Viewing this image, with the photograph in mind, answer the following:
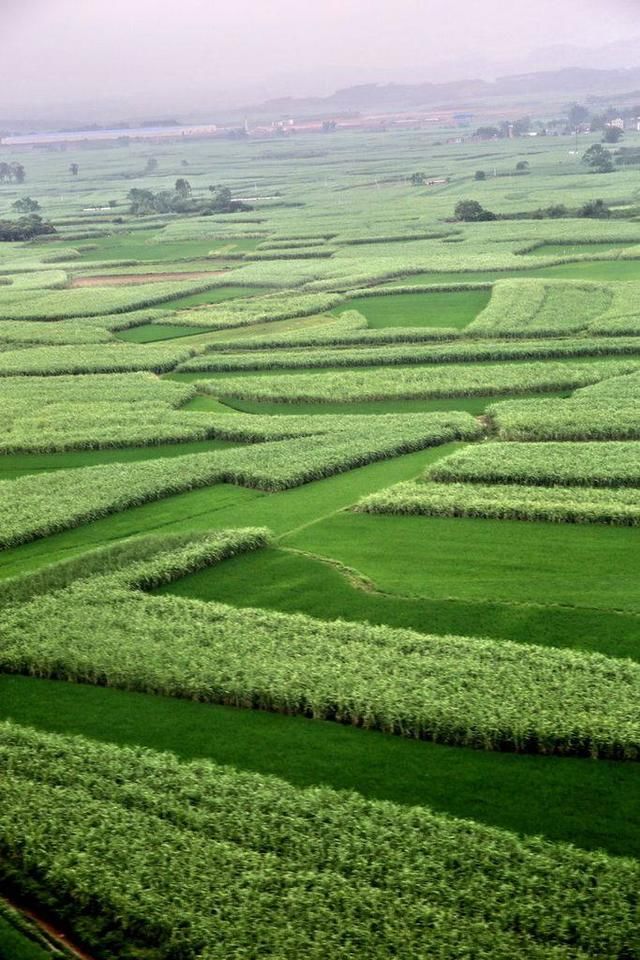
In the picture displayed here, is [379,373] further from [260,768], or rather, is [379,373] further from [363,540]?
[260,768]

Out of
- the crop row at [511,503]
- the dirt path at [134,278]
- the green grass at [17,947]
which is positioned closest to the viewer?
the green grass at [17,947]

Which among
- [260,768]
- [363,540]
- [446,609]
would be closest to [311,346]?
[363,540]

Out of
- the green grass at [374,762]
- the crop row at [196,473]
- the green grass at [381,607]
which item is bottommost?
the green grass at [374,762]

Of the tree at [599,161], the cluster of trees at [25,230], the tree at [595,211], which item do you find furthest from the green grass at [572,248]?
the tree at [599,161]

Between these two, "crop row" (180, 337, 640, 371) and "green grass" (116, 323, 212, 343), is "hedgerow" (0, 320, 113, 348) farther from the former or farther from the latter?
"crop row" (180, 337, 640, 371)

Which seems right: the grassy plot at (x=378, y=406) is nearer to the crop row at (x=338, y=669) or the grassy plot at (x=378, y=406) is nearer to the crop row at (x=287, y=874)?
the crop row at (x=338, y=669)

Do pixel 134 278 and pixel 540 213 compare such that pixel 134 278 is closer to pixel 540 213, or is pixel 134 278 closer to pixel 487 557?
pixel 540 213

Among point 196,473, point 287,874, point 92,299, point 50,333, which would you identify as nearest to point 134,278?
point 92,299

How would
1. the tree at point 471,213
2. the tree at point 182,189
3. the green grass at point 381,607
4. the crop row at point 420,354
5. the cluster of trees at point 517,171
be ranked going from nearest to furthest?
the green grass at point 381,607 → the crop row at point 420,354 → the tree at point 471,213 → the tree at point 182,189 → the cluster of trees at point 517,171
